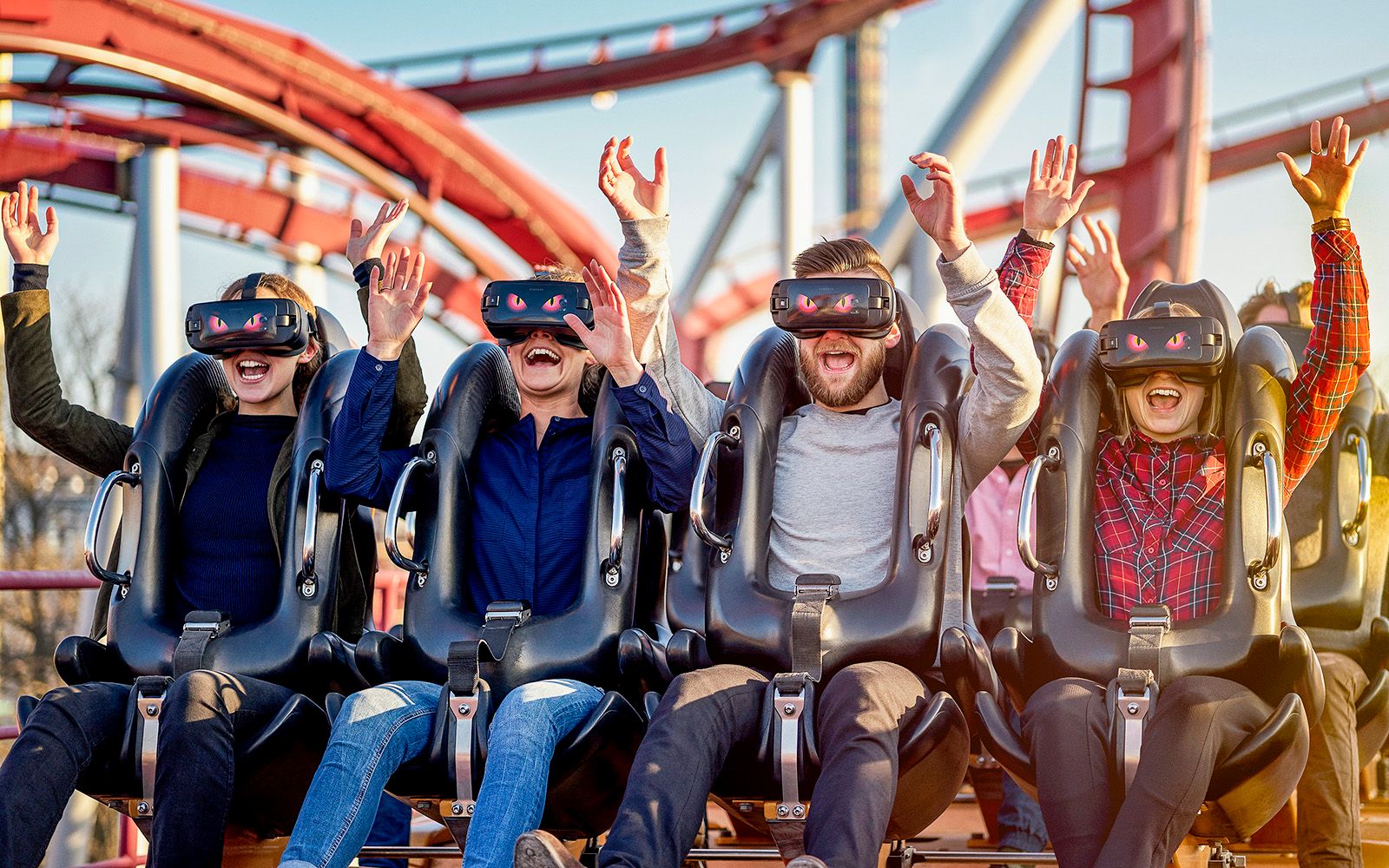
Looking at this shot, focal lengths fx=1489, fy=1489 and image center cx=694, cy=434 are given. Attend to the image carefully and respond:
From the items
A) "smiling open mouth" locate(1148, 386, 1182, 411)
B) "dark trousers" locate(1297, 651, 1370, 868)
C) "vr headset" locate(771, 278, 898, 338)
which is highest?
"vr headset" locate(771, 278, 898, 338)

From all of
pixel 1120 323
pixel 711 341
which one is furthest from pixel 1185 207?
pixel 711 341

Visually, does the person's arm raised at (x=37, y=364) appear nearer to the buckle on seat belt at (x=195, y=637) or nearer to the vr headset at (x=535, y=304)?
the buckle on seat belt at (x=195, y=637)

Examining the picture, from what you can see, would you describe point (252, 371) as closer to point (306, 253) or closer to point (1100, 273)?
point (1100, 273)

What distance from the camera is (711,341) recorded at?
18.0 metres

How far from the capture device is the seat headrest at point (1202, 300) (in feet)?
10.4

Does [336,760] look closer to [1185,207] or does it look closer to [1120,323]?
[1120,323]

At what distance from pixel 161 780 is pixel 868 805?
1.34 m

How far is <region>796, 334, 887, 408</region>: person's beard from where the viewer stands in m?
3.21

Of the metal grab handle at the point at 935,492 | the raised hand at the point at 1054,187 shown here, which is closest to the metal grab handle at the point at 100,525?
the metal grab handle at the point at 935,492

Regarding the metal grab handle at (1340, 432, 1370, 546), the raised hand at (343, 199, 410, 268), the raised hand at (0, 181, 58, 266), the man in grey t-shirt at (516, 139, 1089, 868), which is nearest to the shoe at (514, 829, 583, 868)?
the man in grey t-shirt at (516, 139, 1089, 868)

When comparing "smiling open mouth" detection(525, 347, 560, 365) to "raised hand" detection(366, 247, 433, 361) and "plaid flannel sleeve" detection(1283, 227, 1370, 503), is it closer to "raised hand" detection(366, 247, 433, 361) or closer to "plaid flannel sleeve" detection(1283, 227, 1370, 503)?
"raised hand" detection(366, 247, 433, 361)

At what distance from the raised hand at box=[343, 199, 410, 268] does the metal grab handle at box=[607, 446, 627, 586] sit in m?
0.82

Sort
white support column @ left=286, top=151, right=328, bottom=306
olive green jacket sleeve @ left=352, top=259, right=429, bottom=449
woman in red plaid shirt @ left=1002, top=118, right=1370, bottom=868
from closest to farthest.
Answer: woman in red plaid shirt @ left=1002, top=118, right=1370, bottom=868, olive green jacket sleeve @ left=352, top=259, right=429, bottom=449, white support column @ left=286, top=151, right=328, bottom=306

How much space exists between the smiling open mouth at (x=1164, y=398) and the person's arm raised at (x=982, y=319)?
29cm
